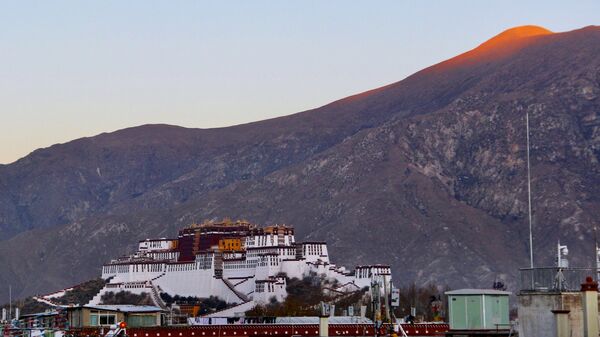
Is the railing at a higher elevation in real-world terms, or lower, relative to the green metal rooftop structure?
higher

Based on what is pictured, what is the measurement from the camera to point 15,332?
7788 centimetres

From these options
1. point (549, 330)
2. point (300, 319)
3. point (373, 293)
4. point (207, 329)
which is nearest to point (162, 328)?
point (207, 329)

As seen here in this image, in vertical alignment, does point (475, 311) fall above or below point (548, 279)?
below

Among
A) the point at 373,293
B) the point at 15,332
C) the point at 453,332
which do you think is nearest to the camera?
the point at 453,332

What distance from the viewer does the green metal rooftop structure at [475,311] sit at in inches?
1775

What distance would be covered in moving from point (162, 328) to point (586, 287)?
63029mm

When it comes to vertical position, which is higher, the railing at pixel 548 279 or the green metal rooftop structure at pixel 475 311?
the railing at pixel 548 279

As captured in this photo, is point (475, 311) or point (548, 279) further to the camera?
point (475, 311)

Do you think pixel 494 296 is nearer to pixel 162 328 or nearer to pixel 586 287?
pixel 586 287

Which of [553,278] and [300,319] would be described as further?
[300,319]

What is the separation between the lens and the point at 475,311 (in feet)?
149

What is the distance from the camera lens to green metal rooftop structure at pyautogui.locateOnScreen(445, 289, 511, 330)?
4509cm

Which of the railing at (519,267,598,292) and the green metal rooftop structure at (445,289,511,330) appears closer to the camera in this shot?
the railing at (519,267,598,292)

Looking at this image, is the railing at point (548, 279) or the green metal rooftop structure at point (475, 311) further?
the green metal rooftop structure at point (475, 311)
